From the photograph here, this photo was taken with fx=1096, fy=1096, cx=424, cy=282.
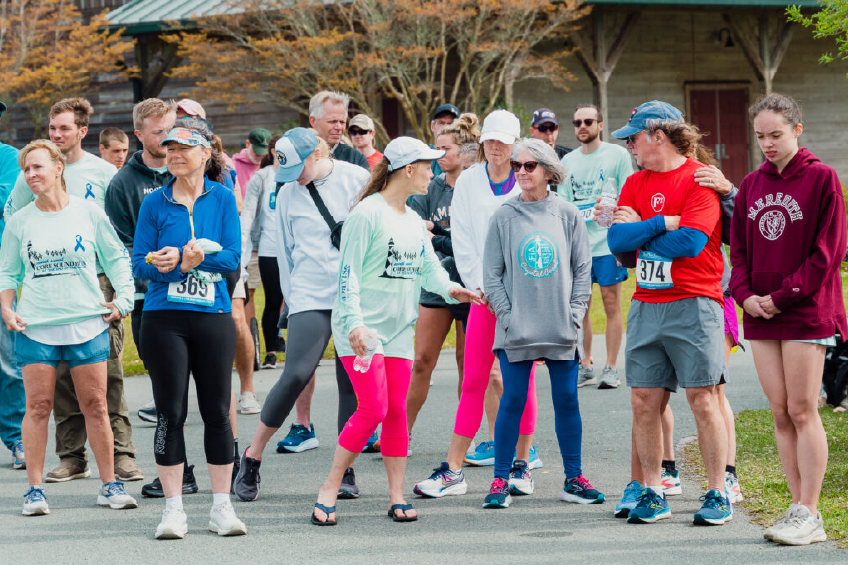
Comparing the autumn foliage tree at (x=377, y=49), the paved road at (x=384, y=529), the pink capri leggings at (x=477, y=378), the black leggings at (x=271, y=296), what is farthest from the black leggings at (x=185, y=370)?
the autumn foliage tree at (x=377, y=49)

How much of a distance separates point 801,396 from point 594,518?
1230 mm

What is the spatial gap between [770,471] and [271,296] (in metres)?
5.43

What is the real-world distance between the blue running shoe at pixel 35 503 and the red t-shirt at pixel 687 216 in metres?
3.37

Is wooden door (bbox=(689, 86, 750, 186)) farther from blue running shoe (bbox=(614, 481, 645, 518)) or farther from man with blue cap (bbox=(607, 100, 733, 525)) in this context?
blue running shoe (bbox=(614, 481, 645, 518))

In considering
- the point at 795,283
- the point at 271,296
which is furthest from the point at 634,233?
the point at 271,296

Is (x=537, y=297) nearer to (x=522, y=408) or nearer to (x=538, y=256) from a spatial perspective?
(x=538, y=256)

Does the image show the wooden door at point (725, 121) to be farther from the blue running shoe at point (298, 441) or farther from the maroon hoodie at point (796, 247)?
the maroon hoodie at point (796, 247)

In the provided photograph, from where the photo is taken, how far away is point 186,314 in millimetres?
5457

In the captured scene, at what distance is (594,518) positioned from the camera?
5.60 metres

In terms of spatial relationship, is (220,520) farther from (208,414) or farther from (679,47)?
(679,47)

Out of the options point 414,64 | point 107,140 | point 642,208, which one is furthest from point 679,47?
point 642,208

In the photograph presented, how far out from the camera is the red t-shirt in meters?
5.34

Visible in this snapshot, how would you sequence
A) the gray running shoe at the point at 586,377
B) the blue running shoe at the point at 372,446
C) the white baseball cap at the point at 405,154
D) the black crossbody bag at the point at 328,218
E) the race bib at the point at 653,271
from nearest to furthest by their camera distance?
the race bib at the point at 653,271 → the white baseball cap at the point at 405,154 → the black crossbody bag at the point at 328,218 → the blue running shoe at the point at 372,446 → the gray running shoe at the point at 586,377

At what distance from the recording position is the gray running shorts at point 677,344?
532 cm
